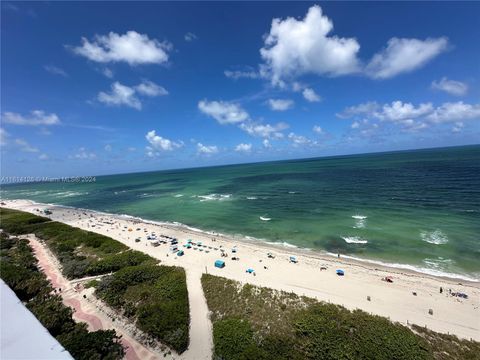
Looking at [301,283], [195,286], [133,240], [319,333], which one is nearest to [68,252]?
[133,240]

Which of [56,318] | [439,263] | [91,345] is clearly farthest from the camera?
[439,263]

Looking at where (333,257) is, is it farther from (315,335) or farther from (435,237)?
(315,335)

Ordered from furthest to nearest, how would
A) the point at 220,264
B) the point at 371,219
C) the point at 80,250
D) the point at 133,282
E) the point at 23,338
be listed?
the point at 371,219 < the point at 80,250 < the point at 220,264 < the point at 133,282 < the point at 23,338

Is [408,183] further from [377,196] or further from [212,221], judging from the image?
[212,221]

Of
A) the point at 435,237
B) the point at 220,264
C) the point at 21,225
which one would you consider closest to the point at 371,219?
the point at 435,237

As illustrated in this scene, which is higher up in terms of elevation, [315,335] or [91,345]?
[91,345]

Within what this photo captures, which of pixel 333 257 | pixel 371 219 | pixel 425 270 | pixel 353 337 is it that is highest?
pixel 371 219

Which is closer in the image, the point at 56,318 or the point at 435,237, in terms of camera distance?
the point at 56,318
